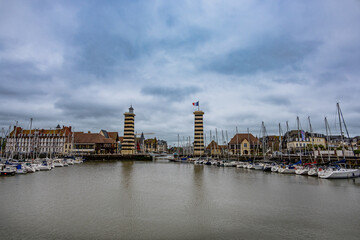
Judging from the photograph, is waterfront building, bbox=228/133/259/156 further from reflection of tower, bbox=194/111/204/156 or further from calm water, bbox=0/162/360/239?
calm water, bbox=0/162/360/239

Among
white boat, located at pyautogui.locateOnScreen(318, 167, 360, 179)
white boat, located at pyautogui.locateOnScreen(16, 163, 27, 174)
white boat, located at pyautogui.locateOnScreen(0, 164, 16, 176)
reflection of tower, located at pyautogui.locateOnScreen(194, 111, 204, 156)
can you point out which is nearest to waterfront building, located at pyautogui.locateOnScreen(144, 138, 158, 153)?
reflection of tower, located at pyautogui.locateOnScreen(194, 111, 204, 156)

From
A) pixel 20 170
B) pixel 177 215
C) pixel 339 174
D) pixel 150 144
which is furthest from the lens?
pixel 150 144

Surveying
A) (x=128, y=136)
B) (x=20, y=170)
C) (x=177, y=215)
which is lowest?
(x=177, y=215)

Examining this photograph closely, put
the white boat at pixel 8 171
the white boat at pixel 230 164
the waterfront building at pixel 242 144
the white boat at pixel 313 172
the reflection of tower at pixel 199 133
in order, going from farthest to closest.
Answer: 1. the waterfront building at pixel 242 144
2. the reflection of tower at pixel 199 133
3. the white boat at pixel 230 164
4. the white boat at pixel 313 172
5. the white boat at pixel 8 171

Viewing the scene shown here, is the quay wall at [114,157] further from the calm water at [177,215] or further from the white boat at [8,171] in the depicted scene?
the calm water at [177,215]

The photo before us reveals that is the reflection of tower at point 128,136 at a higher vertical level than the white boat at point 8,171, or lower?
higher

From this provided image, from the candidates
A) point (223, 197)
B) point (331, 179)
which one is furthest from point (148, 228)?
point (331, 179)

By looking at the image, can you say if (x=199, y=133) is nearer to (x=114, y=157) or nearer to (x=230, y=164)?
(x=230, y=164)

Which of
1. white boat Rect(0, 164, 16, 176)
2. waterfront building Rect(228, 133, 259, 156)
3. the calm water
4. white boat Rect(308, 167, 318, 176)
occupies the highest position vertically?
waterfront building Rect(228, 133, 259, 156)

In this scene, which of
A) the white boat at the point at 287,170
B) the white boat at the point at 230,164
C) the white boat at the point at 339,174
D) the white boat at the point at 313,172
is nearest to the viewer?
the white boat at the point at 339,174

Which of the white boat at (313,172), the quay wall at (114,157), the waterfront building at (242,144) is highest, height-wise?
the waterfront building at (242,144)

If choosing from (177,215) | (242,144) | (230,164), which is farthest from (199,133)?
(177,215)

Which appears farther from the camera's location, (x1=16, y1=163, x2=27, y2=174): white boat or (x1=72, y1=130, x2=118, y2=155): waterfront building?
(x1=72, y1=130, x2=118, y2=155): waterfront building

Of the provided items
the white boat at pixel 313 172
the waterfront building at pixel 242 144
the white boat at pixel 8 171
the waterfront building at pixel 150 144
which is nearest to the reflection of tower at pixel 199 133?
the waterfront building at pixel 242 144
